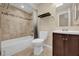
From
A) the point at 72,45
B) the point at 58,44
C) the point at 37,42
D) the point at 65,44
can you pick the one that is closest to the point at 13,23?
the point at 37,42

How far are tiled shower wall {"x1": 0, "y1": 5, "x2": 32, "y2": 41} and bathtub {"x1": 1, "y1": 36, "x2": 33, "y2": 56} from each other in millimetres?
72

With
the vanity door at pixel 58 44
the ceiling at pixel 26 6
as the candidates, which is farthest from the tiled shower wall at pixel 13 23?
the vanity door at pixel 58 44

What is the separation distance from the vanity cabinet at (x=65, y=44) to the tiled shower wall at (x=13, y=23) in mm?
501

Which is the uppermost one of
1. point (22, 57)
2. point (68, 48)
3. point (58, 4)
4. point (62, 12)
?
point (58, 4)

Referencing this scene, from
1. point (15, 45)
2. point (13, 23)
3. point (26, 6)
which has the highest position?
point (26, 6)

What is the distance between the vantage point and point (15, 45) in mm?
2088

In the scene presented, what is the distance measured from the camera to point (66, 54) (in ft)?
6.80

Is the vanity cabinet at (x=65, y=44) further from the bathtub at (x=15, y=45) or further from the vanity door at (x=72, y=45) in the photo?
the bathtub at (x=15, y=45)

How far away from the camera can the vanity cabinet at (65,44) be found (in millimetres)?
2033

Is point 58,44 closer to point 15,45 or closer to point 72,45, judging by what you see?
point 72,45

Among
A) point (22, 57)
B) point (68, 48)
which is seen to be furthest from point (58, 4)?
point (22, 57)

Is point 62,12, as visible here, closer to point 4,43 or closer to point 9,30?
point 9,30

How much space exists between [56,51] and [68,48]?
211 millimetres

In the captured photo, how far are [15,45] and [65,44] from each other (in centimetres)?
86
